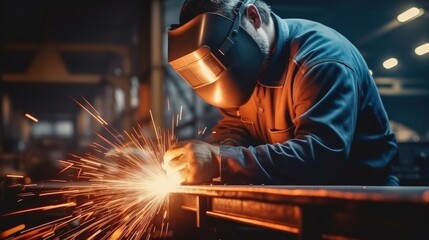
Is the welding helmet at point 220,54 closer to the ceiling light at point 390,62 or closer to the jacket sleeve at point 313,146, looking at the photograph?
the jacket sleeve at point 313,146

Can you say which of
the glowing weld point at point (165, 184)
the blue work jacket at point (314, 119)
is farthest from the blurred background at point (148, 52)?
the glowing weld point at point (165, 184)

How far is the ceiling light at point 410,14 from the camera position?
6889 mm

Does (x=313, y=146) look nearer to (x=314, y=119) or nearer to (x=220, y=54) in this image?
(x=314, y=119)

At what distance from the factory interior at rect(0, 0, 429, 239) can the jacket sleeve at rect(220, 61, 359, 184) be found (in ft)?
0.59

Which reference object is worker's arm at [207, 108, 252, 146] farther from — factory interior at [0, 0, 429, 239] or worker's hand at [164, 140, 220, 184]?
worker's hand at [164, 140, 220, 184]

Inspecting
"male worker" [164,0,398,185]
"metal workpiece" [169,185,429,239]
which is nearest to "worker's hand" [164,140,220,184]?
"male worker" [164,0,398,185]

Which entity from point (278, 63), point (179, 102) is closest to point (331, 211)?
point (278, 63)

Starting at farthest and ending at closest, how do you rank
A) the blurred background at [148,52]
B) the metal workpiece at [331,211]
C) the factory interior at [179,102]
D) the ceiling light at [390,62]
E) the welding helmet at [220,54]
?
the ceiling light at [390,62] < the blurred background at [148,52] < the welding helmet at [220,54] < the factory interior at [179,102] < the metal workpiece at [331,211]

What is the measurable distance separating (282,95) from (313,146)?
0.38 meters

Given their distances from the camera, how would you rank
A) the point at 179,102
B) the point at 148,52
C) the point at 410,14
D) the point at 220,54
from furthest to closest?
the point at 179,102
the point at 410,14
the point at 148,52
the point at 220,54

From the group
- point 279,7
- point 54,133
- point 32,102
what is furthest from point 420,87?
point 54,133

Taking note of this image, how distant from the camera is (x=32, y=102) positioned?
19234 mm

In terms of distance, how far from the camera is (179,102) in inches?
347

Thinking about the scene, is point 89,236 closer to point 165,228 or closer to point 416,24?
point 165,228
